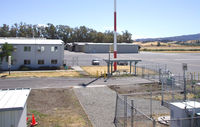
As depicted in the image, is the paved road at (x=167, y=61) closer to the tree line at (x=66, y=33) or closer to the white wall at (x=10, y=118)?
the white wall at (x=10, y=118)

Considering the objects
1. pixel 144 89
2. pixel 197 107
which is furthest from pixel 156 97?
pixel 197 107

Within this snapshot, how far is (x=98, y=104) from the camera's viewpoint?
1756 centimetres

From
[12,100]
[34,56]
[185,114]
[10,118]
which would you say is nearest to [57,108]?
[12,100]

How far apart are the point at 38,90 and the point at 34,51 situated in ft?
66.9

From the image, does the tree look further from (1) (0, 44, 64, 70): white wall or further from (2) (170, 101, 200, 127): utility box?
(2) (170, 101, 200, 127): utility box

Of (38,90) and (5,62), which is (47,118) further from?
(5,62)

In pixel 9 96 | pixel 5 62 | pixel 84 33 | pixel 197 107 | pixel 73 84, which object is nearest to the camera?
pixel 197 107

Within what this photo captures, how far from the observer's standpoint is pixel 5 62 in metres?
39.0

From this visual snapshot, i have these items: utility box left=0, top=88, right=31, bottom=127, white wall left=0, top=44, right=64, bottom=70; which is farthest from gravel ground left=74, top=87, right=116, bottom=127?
white wall left=0, top=44, right=64, bottom=70

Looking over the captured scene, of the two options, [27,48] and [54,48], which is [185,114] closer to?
[54,48]

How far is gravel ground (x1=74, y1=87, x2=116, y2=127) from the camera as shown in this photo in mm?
13812

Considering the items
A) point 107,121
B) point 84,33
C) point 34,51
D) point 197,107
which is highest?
point 84,33

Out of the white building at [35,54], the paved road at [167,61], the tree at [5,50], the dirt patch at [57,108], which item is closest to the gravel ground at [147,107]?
the dirt patch at [57,108]

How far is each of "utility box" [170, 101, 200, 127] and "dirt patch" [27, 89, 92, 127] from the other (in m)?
5.34
